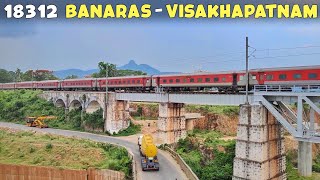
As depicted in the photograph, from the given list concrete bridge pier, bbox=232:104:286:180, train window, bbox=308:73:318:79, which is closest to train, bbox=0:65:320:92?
train window, bbox=308:73:318:79

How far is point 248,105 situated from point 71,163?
1481 centimetres

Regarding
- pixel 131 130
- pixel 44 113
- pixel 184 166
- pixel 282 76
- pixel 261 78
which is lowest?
pixel 184 166

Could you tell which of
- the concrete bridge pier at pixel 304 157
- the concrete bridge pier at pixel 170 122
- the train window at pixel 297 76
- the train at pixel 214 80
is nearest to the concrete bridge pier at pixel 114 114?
the train at pixel 214 80

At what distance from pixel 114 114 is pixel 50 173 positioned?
15.1 metres

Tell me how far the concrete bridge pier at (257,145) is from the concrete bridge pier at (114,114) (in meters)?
19.2

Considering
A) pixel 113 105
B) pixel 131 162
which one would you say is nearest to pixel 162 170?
pixel 131 162

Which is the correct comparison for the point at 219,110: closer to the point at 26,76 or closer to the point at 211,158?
the point at 211,158

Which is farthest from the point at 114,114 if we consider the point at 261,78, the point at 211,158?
the point at 261,78

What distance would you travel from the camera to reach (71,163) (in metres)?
28.1

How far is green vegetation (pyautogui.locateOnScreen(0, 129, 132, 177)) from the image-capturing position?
2684 cm

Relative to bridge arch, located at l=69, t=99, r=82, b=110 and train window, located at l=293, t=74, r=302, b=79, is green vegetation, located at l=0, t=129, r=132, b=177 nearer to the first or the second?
bridge arch, located at l=69, t=99, r=82, b=110

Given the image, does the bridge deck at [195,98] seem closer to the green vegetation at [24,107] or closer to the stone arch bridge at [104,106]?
the stone arch bridge at [104,106]

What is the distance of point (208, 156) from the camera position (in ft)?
96.6

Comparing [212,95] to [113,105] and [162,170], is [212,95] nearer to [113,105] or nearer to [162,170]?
[162,170]
